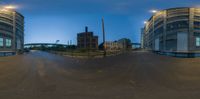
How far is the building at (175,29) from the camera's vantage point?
1066cm

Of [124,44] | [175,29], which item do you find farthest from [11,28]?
[124,44]

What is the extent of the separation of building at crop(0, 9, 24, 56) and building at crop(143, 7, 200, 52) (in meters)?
7.74

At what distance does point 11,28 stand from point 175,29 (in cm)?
958

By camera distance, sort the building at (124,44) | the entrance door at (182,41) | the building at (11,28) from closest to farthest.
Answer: the building at (11,28)
the entrance door at (182,41)
the building at (124,44)

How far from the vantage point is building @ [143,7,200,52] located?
10.7 metres

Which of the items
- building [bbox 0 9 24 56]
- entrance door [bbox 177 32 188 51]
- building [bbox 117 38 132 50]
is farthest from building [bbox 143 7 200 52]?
building [bbox 117 38 132 50]

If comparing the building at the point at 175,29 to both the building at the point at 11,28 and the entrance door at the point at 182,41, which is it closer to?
the entrance door at the point at 182,41

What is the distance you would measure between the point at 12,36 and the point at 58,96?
6.24 meters

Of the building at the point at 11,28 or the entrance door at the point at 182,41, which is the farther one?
the entrance door at the point at 182,41

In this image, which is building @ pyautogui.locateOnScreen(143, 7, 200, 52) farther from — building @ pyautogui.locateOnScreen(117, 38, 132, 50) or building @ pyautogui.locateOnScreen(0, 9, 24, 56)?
building @ pyautogui.locateOnScreen(117, 38, 132, 50)

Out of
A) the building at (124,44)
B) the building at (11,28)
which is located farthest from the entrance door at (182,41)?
the building at (124,44)

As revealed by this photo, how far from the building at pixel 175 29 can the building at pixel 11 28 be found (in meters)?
7.74

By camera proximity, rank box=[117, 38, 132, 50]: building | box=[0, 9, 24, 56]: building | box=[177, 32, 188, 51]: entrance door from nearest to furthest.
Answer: box=[0, 9, 24, 56]: building → box=[177, 32, 188, 51]: entrance door → box=[117, 38, 132, 50]: building

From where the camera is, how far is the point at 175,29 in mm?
11281
